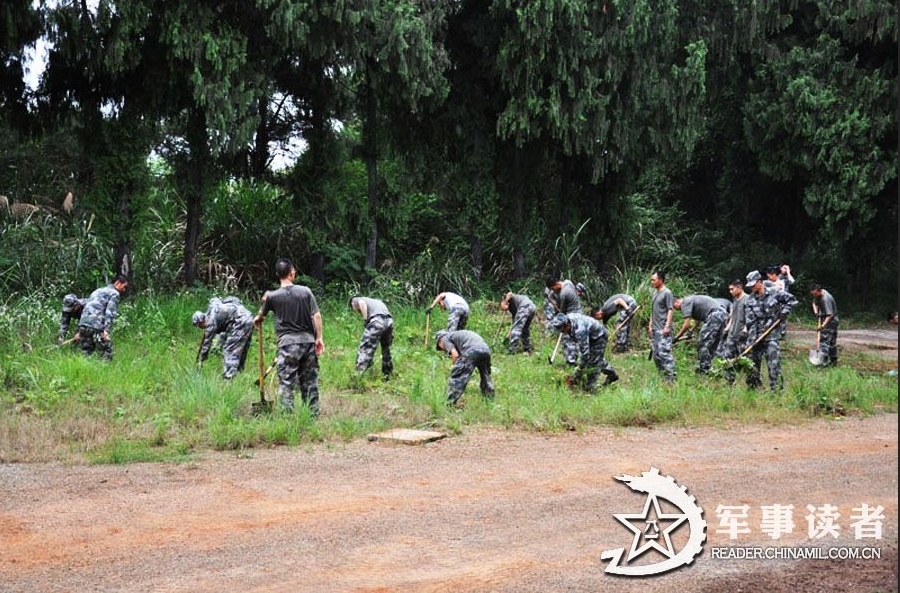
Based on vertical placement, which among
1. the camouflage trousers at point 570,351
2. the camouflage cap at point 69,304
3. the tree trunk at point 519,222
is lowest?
the camouflage trousers at point 570,351

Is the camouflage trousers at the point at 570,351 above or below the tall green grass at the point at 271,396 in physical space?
above

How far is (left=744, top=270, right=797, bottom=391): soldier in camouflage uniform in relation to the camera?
13.3 metres

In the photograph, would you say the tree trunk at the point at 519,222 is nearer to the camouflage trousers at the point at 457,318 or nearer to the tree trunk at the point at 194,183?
the camouflage trousers at the point at 457,318

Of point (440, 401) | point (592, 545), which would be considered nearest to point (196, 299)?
point (440, 401)

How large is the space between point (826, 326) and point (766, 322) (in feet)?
11.1

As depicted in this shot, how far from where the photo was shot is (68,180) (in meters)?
21.7

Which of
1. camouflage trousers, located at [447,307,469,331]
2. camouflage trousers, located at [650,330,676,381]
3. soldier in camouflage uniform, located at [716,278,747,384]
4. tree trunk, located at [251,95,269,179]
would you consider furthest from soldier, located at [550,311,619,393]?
tree trunk, located at [251,95,269,179]

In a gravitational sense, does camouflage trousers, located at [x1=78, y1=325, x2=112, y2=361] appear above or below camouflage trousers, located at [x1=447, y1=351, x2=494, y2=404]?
above

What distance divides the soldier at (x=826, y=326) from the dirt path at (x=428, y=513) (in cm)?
643

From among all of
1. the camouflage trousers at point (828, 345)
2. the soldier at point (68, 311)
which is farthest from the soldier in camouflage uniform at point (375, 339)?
the camouflage trousers at point (828, 345)

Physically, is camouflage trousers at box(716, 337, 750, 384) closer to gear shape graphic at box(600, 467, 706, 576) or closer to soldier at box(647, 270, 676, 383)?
soldier at box(647, 270, 676, 383)

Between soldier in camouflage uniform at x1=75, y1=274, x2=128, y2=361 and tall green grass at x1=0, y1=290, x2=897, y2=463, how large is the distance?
0.31 meters

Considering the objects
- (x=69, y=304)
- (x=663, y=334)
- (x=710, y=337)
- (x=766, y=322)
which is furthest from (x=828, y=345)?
(x=69, y=304)

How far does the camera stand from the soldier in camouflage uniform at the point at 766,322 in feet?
43.8
